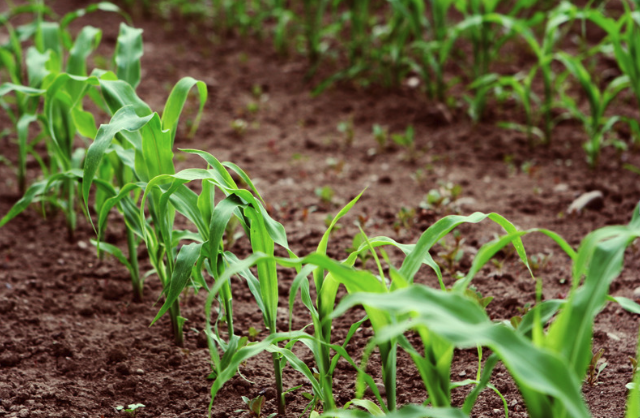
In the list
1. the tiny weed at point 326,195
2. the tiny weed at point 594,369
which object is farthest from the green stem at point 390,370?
the tiny weed at point 326,195

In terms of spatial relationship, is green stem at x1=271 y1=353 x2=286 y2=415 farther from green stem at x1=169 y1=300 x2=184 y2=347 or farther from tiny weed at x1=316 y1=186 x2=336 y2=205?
tiny weed at x1=316 y1=186 x2=336 y2=205

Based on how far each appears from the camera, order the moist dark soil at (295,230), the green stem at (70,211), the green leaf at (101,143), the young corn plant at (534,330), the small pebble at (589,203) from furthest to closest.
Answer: the small pebble at (589,203) → the green stem at (70,211) → the moist dark soil at (295,230) → the green leaf at (101,143) → the young corn plant at (534,330)

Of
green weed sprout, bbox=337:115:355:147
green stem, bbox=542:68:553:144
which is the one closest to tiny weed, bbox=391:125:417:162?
green weed sprout, bbox=337:115:355:147

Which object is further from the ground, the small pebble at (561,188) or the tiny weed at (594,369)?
the small pebble at (561,188)

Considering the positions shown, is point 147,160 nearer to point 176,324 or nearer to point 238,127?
point 176,324

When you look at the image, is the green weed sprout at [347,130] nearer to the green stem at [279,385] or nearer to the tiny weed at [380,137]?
the tiny weed at [380,137]

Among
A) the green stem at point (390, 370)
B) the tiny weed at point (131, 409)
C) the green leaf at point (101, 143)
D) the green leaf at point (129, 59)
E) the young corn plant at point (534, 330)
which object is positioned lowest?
the tiny weed at point (131, 409)

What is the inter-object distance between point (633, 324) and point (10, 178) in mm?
2583

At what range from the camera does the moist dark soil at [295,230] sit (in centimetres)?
169

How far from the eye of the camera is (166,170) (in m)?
1.60

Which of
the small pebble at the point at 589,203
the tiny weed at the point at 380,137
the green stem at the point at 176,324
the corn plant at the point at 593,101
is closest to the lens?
the green stem at the point at 176,324

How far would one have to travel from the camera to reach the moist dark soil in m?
1.69

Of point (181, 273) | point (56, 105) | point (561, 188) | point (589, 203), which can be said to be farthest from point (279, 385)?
point (561, 188)

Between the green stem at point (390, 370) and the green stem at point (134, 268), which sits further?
the green stem at point (134, 268)
